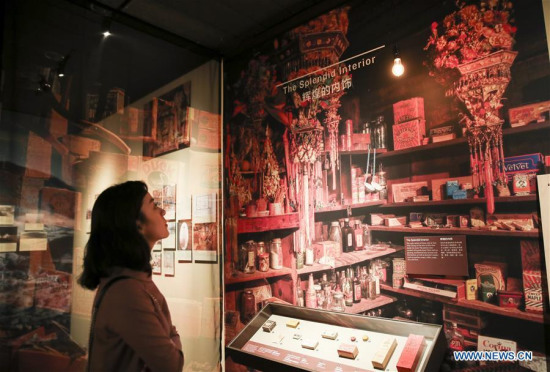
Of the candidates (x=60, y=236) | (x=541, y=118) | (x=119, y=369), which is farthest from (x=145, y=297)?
(x=541, y=118)

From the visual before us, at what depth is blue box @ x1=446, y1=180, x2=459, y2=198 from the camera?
203 cm

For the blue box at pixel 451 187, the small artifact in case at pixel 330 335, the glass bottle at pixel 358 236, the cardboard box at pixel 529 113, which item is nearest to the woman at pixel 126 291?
the small artifact in case at pixel 330 335

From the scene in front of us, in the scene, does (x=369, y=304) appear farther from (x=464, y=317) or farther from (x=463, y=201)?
(x=463, y=201)

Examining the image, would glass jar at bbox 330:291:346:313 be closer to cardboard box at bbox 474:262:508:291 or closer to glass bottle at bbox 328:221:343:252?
glass bottle at bbox 328:221:343:252

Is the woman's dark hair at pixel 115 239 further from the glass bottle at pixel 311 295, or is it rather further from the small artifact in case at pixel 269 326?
the glass bottle at pixel 311 295

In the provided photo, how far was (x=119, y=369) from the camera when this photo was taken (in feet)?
4.99

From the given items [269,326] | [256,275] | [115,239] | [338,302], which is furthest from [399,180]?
[115,239]

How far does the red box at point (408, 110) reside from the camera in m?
2.20

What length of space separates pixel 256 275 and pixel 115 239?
1.63m

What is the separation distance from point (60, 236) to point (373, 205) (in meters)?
2.18

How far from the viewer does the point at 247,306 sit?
318cm

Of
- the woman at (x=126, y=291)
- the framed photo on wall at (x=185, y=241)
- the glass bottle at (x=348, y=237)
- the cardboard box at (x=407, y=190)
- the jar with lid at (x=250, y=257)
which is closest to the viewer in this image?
the woman at (x=126, y=291)

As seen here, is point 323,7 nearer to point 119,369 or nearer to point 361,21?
point 361,21

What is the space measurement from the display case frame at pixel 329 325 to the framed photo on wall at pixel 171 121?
1697mm
